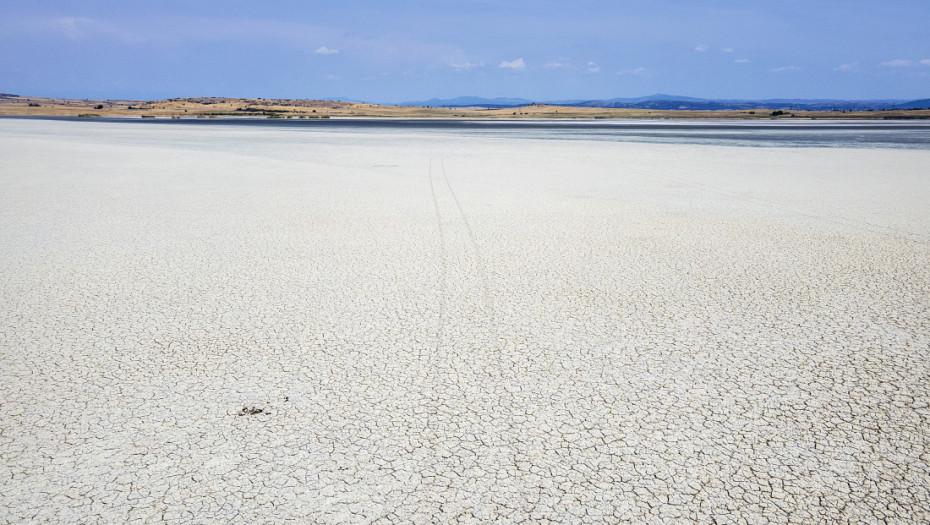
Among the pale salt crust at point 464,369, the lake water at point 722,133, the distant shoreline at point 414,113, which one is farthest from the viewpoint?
the distant shoreline at point 414,113

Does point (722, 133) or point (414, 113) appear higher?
point (414, 113)

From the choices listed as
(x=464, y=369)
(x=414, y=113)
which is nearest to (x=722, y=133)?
(x=464, y=369)

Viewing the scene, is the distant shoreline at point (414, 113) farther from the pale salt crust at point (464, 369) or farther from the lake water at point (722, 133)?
the pale salt crust at point (464, 369)

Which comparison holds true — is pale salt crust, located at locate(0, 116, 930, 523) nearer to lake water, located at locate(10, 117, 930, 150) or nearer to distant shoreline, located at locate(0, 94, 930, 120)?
lake water, located at locate(10, 117, 930, 150)

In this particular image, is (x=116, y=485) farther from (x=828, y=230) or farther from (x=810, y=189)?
(x=810, y=189)

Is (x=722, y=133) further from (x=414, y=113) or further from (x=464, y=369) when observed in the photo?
(x=414, y=113)

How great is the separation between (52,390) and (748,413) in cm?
407

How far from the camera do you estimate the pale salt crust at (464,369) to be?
2.57 metres

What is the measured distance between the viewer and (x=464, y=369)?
12.1 feet

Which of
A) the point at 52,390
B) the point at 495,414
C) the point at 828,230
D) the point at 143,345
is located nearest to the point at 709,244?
the point at 828,230

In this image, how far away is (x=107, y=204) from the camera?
970cm

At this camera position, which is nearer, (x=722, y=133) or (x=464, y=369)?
(x=464, y=369)

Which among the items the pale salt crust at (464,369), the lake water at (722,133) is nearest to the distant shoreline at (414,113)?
the lake water at (722,133)

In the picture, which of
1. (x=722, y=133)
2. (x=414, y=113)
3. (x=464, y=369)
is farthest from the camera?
(x=414, y=113)
